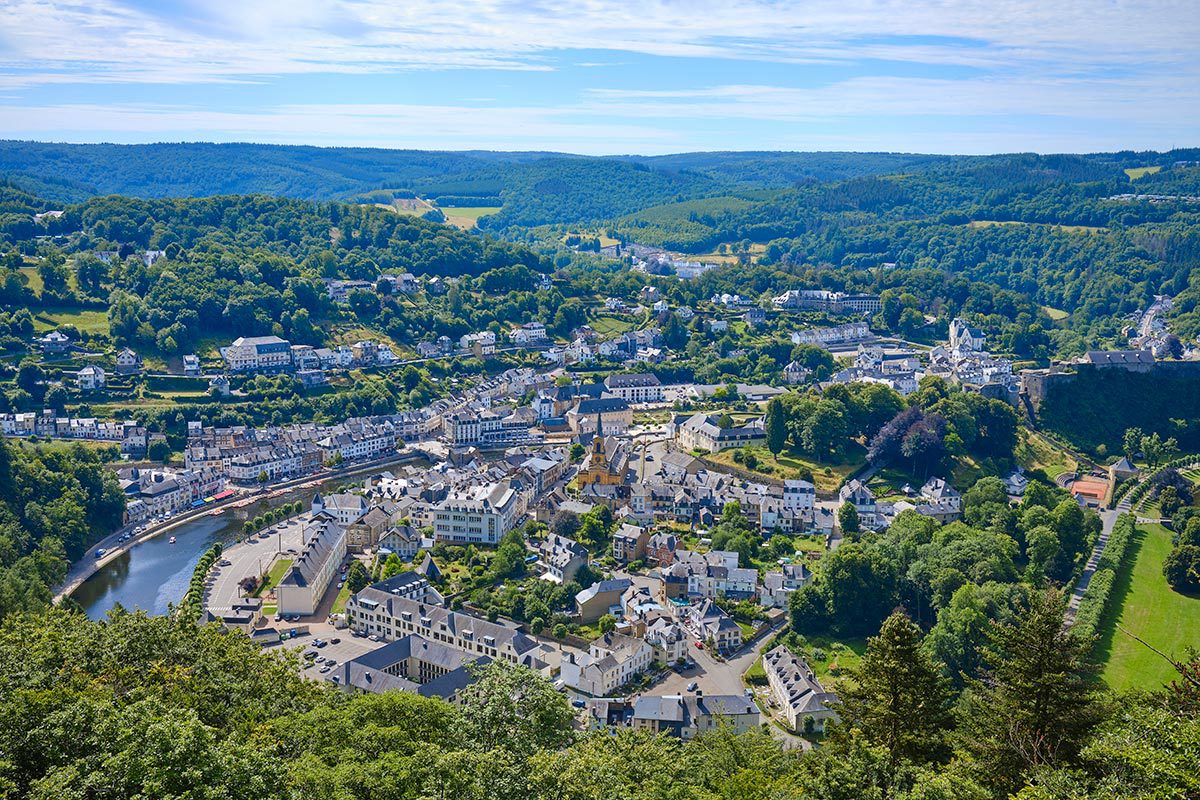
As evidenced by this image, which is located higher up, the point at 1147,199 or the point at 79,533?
the point at 1147,199

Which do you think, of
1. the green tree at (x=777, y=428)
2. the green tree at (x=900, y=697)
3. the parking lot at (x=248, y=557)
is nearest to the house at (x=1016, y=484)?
the green tree at (x=777, y=428)

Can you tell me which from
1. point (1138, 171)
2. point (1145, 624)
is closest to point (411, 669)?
point (1145, 624)

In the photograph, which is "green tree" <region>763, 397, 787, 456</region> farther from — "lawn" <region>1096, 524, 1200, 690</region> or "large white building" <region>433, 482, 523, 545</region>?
"lawn" <region>1096, 524, 1200, 690</region>

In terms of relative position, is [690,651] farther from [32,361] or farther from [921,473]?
[32,361]

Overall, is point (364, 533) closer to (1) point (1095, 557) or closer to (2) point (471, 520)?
(2) point (471, 520)

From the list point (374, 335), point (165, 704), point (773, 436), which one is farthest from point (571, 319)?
point (165, 704)

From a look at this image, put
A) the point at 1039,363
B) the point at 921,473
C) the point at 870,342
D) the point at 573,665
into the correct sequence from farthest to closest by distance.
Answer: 1. the point at 870,342
2. the point at 1039,363
3. the point at 921,473
4. the point at 573,665

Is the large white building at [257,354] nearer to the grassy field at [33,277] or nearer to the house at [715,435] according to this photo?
the grassy field at [33,277]
